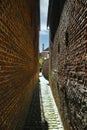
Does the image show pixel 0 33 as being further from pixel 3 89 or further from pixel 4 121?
pixel 4 121

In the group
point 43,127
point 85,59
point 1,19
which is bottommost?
point 43,127

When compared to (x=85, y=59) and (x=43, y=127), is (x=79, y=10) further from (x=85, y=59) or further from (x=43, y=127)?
(x=43, y=127)

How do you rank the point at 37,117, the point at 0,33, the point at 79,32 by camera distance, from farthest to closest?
the point at 37,117 < the point at 79,32 < the point at 0,33

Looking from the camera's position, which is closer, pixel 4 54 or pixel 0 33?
pixel 0 33

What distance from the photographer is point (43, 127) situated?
624 cm

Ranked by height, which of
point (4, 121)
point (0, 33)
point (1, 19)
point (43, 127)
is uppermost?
point (1, 19)

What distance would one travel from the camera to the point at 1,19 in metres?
2.86

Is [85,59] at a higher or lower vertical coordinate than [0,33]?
lower

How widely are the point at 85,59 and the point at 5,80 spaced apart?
141 centimetres

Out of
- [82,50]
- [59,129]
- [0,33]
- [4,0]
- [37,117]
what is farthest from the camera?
[37,117]

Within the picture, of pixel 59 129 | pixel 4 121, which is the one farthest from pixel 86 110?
pixel 59 129

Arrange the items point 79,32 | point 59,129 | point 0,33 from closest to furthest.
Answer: point 0,33 → point 79,32 → point 59,129

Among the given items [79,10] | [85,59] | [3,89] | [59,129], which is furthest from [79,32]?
[59,129]

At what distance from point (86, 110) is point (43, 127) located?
11.7ft
